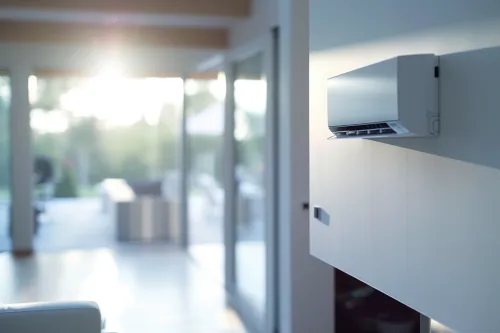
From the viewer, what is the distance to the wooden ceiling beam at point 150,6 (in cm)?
516

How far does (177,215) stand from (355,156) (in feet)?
21.7

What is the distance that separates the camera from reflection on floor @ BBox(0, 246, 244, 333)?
513 centimetres

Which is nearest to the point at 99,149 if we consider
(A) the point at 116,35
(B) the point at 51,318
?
A: (A) the point at 116,35

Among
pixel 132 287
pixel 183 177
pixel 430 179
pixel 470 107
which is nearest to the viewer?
pixel 470 107

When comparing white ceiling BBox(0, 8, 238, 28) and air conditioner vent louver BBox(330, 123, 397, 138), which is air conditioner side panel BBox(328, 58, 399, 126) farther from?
white ceiling BBox(0, 8, 238, 28)

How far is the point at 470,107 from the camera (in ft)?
6.20

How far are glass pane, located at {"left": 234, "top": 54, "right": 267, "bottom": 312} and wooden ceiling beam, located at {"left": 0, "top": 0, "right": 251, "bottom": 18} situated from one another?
1.63ft

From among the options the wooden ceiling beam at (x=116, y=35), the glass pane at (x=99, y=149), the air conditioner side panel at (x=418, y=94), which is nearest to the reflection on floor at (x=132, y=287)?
the glass pane at (x=99, y=149)

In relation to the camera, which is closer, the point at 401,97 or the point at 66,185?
the point at 401,97

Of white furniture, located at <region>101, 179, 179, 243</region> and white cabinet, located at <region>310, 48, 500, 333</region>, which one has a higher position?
white cabinet, located at <region>310, 48, 500, 333</region>

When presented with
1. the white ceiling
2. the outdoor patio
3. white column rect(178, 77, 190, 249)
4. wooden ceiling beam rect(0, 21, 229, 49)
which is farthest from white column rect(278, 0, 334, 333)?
the outdoor patio

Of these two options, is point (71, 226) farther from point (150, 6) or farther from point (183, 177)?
point (150, 6)

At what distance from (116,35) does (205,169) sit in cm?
240

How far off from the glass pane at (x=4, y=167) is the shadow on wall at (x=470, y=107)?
23.9 ft
